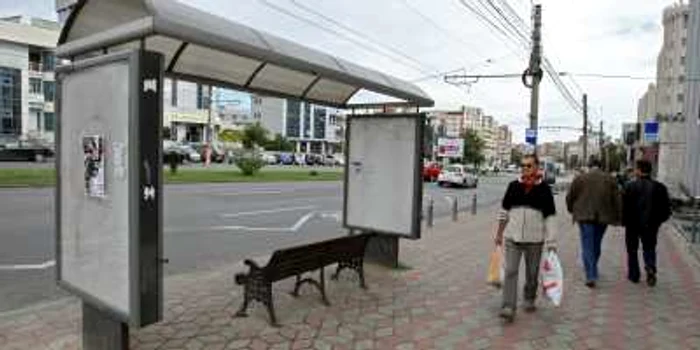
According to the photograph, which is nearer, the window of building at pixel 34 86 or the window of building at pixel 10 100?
the window of building at pixel 10 100

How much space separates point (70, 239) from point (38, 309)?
1884 millimetres

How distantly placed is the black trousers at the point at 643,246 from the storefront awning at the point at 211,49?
3.25 metres

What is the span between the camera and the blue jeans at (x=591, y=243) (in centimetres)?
757

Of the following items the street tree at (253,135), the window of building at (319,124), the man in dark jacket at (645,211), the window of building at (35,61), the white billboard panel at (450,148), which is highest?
the window of building at (35,61)

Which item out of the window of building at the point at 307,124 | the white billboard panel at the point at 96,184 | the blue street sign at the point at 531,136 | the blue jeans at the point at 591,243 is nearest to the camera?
the white billboard panel at the point at 96,184

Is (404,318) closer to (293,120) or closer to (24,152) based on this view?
(24,152)

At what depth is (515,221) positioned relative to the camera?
19.2 feet

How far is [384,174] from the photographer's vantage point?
319 inches

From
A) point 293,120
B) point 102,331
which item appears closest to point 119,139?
point 102,331

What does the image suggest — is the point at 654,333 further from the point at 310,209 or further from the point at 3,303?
the point at 310,209

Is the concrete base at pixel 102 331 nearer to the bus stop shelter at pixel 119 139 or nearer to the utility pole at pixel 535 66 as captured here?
the bus stop shelter at pixel 119 139

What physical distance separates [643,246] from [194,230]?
8.07m

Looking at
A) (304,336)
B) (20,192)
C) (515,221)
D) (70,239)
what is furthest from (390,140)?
(20,192)

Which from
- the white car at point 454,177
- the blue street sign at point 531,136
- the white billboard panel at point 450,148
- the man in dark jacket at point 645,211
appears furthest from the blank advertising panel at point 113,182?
the white billboard panel at point 450,148
